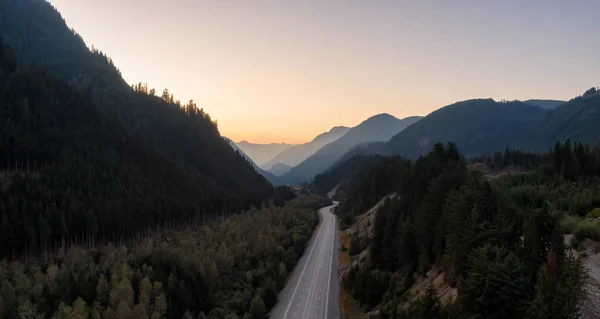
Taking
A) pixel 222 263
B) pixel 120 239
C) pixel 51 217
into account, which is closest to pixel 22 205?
pixel 51 217

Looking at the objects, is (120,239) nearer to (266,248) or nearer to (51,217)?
(51,217)

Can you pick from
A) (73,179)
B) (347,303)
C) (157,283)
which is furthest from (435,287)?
(73,179)

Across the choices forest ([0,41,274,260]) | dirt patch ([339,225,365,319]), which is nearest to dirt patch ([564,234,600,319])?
dirt patch ([339,225,365,319])

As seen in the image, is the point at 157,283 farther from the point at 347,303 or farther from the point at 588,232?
the point at 588,232

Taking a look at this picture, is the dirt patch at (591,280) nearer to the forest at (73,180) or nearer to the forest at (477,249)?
the forest at (477,249)

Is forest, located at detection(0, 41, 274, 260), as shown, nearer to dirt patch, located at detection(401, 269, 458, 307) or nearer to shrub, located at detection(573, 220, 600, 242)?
dirt patch, located at detection(401, 269, 458, 307)

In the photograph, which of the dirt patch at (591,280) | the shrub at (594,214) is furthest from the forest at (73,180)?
the shrub at (594,214)
